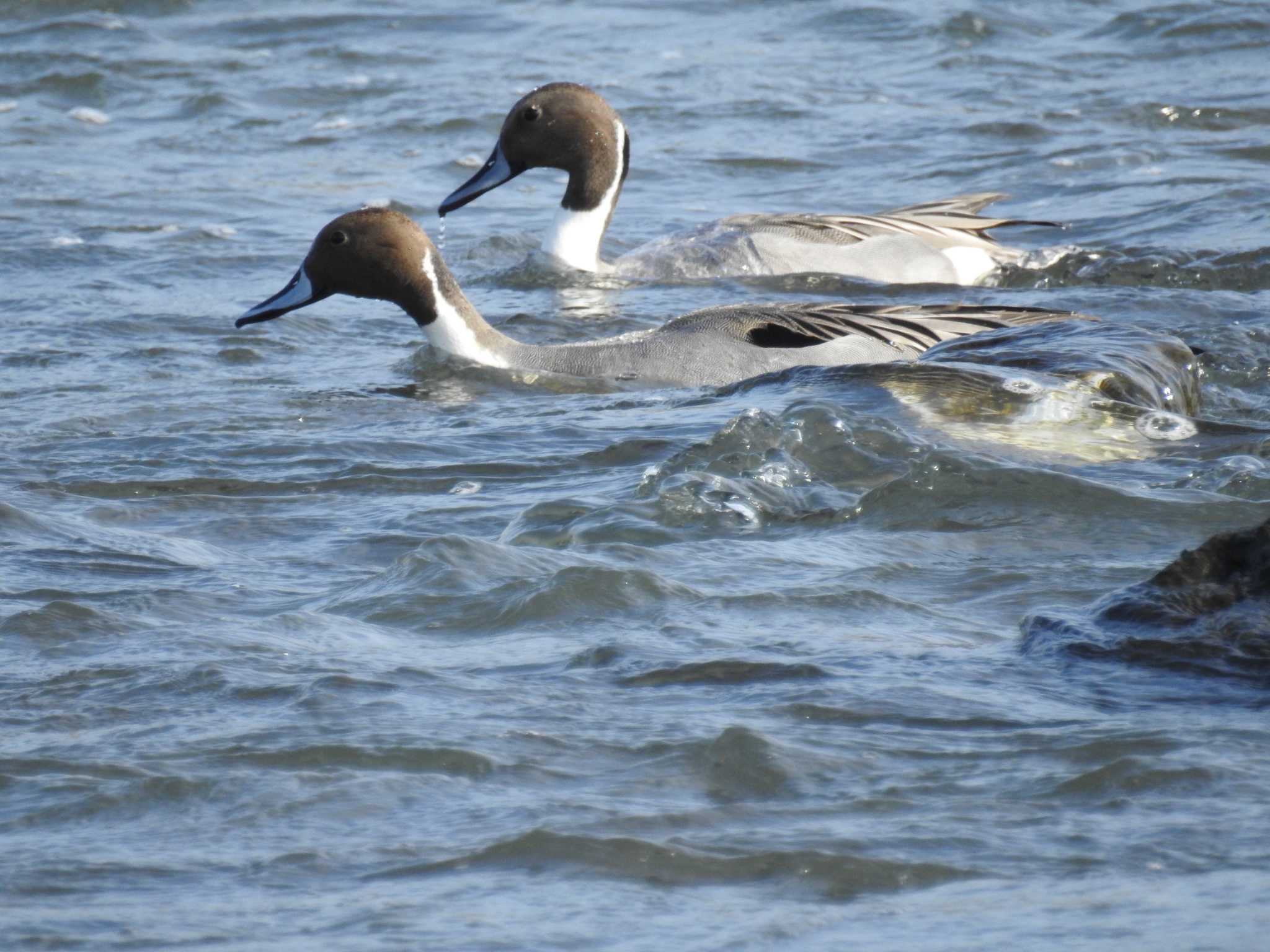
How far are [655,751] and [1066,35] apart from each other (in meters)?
11.8

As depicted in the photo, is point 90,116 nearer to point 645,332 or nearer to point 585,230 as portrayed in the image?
point 585,230

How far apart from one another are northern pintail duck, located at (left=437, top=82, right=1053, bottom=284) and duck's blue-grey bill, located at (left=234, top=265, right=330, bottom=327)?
200 centimetres

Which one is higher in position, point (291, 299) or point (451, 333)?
point (291, 299)

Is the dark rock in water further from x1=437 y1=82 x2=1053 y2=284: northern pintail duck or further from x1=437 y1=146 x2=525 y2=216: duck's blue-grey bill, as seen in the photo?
x1=437 y1=146 x2=525 y2=216: duck's blue-grey bill

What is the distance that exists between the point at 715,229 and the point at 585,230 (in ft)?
2.22

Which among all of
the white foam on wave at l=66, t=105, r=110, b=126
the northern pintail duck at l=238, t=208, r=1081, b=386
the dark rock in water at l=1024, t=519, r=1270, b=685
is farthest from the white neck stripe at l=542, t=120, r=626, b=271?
the dark rock in water at l=1024, t=519, r=1270, b=685

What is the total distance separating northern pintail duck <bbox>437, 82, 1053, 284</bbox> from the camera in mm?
9398

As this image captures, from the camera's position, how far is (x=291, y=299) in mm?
7926

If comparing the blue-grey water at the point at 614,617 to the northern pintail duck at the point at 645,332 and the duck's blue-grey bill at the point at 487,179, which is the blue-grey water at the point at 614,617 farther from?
the duck's blue-grey bill at the point at 487,179

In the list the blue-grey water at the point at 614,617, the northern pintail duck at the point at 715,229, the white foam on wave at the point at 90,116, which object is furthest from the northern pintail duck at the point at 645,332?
the white foam on wave at the point at 90,116

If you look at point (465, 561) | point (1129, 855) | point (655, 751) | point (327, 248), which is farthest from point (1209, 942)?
point (327, 248)

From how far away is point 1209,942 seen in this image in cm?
276

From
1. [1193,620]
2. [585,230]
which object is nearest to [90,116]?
[585,230]

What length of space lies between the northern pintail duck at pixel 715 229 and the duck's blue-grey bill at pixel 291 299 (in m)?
2.00
